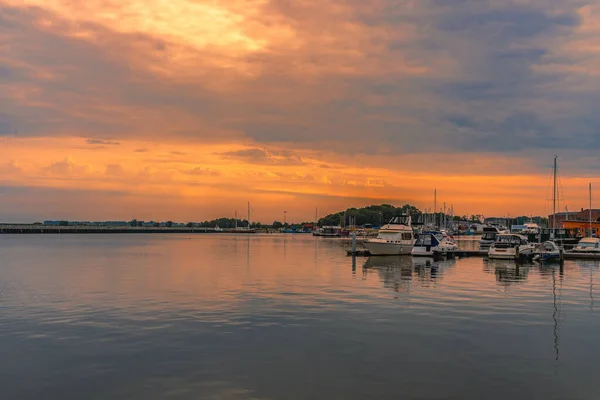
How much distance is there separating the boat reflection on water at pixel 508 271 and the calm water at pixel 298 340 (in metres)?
4.58

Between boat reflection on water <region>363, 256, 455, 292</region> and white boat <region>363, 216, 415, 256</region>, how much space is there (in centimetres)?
256

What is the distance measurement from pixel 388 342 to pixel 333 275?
29.5m

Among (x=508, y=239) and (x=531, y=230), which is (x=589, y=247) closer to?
(x=508, y=239)

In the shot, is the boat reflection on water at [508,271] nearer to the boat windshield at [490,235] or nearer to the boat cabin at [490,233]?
the boat windshield at [490,235]

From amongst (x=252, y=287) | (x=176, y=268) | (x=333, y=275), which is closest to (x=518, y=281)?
(x=333, y=275)

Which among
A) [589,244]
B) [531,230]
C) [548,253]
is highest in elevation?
[531,230]

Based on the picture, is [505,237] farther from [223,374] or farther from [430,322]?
[223,374]

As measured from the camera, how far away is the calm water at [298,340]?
1653 centimetres

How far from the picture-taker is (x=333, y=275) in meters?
51.8

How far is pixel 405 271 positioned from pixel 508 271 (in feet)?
36.7

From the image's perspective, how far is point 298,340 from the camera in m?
22.7

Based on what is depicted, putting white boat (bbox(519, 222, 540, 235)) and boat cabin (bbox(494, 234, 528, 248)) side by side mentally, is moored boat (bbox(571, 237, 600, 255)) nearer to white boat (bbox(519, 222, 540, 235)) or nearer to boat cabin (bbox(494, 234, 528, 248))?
boat cabin (bbox(494, 234, 528, 248))

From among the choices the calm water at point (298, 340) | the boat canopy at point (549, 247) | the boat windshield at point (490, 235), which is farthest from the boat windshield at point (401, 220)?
the calm water at point (298, 340)

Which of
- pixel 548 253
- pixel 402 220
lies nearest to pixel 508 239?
pixel 548 253
